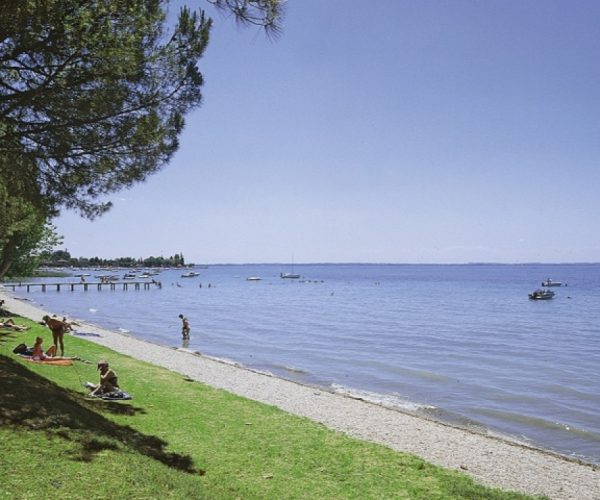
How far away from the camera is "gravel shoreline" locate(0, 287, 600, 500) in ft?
36.0

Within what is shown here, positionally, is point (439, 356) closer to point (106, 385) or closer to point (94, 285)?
point (106, 385)

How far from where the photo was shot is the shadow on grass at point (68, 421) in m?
7.99

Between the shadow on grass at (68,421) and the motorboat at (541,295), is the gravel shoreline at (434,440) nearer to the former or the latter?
the shadow on grass at (68,421)

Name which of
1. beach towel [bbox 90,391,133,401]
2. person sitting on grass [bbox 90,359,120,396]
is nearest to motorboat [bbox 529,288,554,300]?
beach towel [bbox 90,391,133,401]

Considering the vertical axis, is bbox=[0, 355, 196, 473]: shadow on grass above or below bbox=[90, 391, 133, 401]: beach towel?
above

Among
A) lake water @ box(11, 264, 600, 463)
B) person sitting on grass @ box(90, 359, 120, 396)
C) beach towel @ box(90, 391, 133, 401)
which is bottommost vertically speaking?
lake water @ box(11, 264, 600, 463)

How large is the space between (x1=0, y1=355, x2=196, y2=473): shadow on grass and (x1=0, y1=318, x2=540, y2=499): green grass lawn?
3 centimetres

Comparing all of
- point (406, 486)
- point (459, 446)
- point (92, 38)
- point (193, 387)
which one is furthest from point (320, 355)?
point (92, 38)

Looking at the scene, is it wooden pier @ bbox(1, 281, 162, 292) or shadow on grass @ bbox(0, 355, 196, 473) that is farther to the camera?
wooden pier @ bbox(1, 281, 162, 292)

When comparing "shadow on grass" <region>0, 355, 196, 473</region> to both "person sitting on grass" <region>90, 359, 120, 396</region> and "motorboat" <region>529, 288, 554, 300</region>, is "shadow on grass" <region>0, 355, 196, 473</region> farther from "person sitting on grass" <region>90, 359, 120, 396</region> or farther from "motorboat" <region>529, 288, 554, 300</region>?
Answer: "motorboat" <region>529, 288, 554, 300</region>

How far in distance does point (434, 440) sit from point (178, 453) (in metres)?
7.10

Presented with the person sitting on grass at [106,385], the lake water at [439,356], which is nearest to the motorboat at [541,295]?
the lake water at [439,356]

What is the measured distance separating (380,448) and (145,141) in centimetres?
821

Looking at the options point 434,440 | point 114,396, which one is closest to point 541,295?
point 434,440
